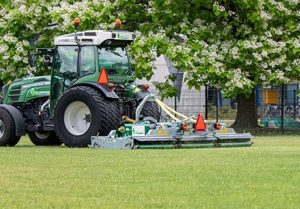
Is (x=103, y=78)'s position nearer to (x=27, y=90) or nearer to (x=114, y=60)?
(x=114, y=60)

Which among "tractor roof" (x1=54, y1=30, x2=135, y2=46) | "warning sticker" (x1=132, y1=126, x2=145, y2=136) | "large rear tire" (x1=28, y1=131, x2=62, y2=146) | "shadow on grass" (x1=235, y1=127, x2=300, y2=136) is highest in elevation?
"tractor roof" (x1=54, y1=30, x2=135, y2=46)

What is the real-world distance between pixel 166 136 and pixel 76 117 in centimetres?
271

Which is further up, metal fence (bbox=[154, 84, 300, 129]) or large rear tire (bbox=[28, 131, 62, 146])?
metal fence (bbox=[154, 84, 300, 129])

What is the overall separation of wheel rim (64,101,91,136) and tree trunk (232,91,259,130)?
1232cm

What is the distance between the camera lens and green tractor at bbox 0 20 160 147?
2064 centimetres

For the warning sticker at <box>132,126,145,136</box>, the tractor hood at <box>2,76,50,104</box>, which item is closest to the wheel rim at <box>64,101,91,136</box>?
the warning sticker at <box>132,126,145,136</box>

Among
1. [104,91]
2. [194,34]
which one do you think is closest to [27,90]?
[104,91]

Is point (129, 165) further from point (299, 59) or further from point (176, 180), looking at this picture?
point (299, 59)

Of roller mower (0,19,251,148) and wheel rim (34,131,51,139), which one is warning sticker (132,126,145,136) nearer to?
roller mower (0,19,251,148)

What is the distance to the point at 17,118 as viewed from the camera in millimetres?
21938

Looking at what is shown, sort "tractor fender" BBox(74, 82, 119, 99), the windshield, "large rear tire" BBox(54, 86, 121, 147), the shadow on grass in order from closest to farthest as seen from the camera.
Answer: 1. "large rear tire" BBox(54, 86, 121, 147)
2. "tractor fender" BBox(74, 82, 119, 99)
3. the windshield
4. the shadow on grass

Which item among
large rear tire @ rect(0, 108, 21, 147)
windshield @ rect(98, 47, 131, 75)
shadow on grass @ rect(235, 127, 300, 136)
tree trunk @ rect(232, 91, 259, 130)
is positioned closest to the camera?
windshield @ rect(98, 47, 131, 75)

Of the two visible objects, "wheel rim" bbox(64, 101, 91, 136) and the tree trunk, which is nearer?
"wheel rim" bbox(64, 101, 91, 136)

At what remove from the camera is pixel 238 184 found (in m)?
11.2
